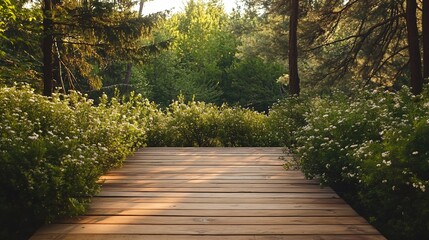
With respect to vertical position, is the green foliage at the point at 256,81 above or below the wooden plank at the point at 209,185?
above

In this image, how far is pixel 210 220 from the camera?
319cm

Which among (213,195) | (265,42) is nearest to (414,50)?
(213,195)

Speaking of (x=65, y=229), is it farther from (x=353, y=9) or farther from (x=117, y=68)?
(x=117, y=68)

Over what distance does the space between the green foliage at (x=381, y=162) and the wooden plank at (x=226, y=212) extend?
317 millimetres

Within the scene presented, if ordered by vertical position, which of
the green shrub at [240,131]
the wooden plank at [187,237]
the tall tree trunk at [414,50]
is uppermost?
the tall tree trunk at [414,50]

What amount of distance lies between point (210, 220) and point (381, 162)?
1.37m

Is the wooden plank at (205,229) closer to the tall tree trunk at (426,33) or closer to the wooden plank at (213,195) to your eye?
the wooden plank at (213,195)

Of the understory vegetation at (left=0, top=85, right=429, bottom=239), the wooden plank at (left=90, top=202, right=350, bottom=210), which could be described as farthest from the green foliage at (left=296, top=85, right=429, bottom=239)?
the wooden plank at (left=90, top=202, right=350, bottom=210)

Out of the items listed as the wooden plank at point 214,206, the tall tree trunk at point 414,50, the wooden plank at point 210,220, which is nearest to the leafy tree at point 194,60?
the tall tree trunk at point 414,50

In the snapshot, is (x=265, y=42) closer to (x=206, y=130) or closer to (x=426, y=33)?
(x=426, y=33)

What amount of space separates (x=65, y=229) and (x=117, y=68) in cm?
2749

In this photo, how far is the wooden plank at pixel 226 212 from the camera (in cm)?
334

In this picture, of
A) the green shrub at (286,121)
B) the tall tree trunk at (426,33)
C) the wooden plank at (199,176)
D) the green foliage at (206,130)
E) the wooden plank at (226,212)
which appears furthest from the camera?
the tall tree trunk at (426,33)

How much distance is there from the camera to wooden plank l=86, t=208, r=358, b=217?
3.34 m
